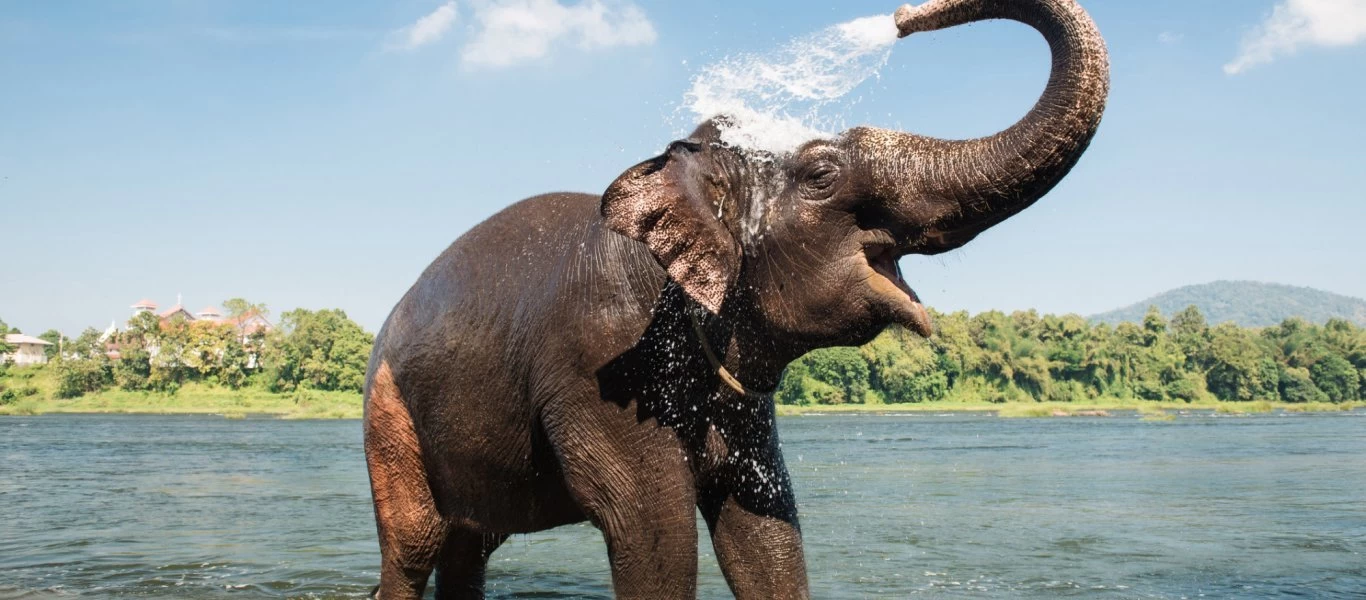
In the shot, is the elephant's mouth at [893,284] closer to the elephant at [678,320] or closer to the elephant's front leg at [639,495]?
the elephant at [678,320]

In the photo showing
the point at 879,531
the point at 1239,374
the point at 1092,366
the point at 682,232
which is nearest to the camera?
the point at 682,232

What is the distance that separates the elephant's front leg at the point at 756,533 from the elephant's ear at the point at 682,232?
0.95m

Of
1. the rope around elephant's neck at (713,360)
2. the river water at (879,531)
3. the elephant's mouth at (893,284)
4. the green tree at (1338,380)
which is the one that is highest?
the green tree at (1338,380)

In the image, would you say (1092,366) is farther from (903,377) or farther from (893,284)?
(893,284)

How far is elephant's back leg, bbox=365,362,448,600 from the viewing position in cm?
496

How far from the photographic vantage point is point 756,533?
4.47 m

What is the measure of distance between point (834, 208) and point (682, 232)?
465 millimetres

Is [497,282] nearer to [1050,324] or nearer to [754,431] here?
[754,431]

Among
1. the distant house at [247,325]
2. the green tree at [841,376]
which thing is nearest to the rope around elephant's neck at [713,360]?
the green tree at [841,376]

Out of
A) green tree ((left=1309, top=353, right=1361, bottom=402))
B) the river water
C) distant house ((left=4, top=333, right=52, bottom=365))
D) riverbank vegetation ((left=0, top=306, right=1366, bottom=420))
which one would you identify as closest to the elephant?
the river water

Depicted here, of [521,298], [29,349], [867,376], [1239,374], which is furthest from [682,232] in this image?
[29,349]

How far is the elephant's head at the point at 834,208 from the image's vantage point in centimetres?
342

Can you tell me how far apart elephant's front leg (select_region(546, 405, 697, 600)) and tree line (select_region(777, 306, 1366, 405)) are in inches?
3496

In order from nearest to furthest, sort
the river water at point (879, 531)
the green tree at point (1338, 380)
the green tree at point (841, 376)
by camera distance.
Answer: the river water at point (879, 531), the green tree at point (841, 376), the green tree at point (1338, 380)
